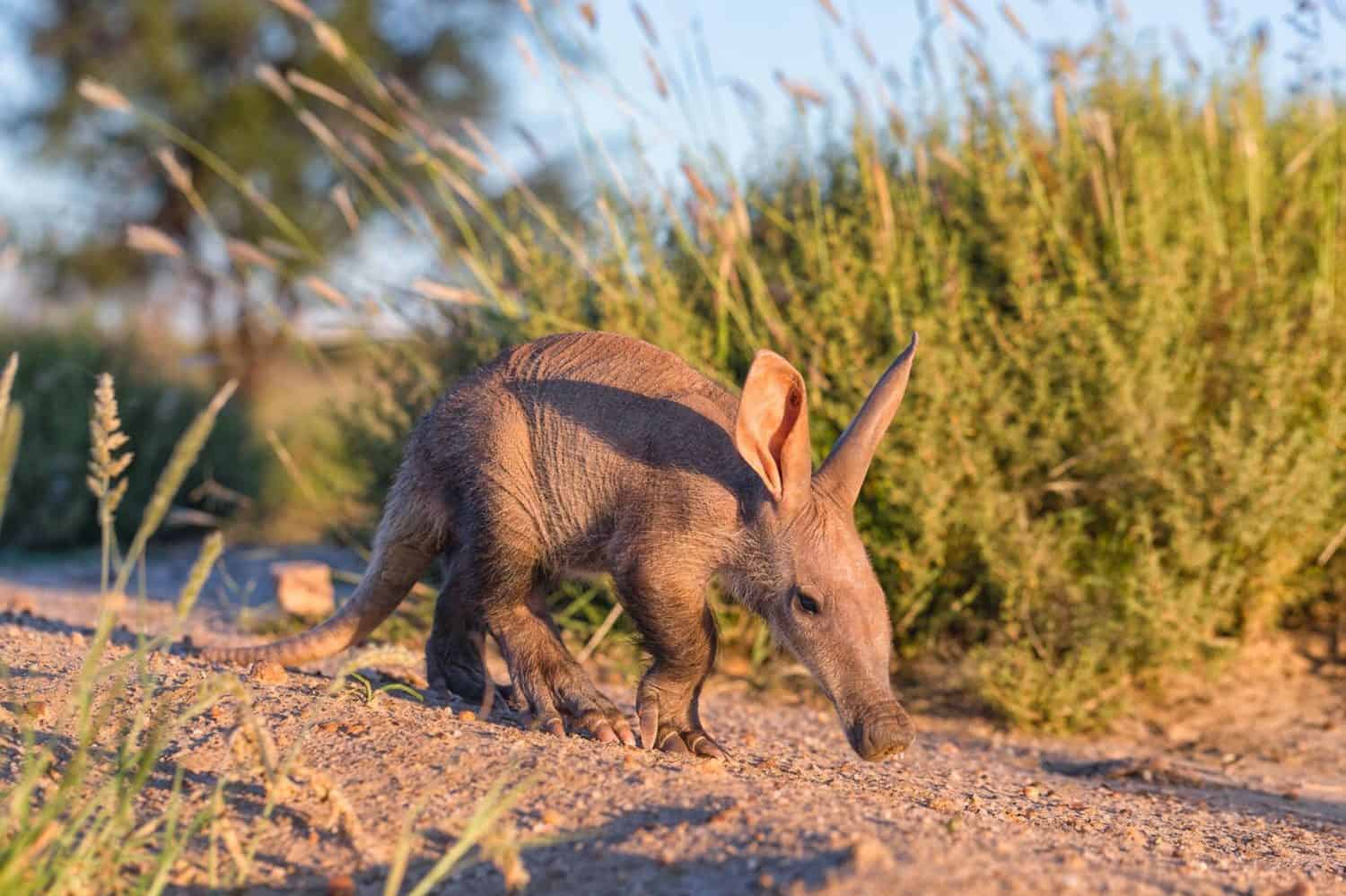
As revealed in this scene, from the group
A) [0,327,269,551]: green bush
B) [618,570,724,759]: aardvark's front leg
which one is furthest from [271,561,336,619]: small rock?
[0,327,269,551]: green bush

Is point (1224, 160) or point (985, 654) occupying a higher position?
point (1224, 160)

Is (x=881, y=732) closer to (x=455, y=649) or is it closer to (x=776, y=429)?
(x=776, y=429)

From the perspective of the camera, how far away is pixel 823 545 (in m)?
3.90

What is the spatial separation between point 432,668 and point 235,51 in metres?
15.4

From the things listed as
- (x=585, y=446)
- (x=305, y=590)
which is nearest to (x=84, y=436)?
(x=305, y=590)

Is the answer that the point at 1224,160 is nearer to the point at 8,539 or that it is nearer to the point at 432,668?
the point at 432,668

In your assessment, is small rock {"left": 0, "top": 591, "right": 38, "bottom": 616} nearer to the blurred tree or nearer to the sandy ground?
the sandy ground

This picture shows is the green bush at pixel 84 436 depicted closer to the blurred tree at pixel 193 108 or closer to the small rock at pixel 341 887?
the blurred tree at pixel 193 108

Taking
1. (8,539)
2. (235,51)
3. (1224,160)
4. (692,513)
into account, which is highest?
(235,51)

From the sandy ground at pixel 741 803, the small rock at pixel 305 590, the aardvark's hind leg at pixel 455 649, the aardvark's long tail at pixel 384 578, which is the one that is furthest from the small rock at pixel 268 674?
the small rock at pixel 305 590

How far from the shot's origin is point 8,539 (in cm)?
1031

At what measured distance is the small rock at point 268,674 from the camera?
163 inches

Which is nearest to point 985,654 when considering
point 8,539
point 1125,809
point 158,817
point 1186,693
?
point 1186,693

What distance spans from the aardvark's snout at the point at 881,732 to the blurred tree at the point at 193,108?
15.0 metres
